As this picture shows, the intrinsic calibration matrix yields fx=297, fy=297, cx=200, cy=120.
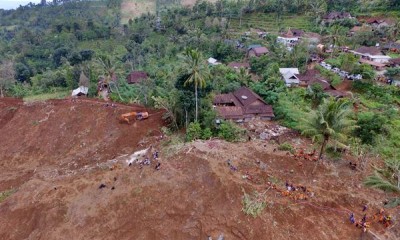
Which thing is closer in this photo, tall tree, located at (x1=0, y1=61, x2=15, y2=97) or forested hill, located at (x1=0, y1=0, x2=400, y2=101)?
tall tree, located at (x1=0, y1=61, x2=15, y2=97)

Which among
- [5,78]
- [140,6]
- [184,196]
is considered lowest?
[140,6]

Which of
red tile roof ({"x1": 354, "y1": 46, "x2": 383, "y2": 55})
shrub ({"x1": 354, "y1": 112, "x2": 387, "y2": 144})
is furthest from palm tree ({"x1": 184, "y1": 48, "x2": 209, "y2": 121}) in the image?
red tile roof ({"x1": 354, "y1": 46, "x2": 383, "y2": 55})

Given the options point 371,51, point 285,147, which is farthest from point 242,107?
point 371,51

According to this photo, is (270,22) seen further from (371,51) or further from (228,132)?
(228,132)

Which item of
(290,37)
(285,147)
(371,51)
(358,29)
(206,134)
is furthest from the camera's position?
(290,37)

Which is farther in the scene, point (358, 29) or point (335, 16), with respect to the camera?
point (335, 16)

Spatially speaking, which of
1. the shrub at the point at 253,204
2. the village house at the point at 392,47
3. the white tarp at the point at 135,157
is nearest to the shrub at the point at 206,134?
the white tarp at the point at 135,157

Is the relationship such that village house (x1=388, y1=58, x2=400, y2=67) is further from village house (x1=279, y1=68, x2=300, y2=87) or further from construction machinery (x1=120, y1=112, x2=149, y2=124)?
construction machinery (x1=120, y1=112, x2=149, y2=124)
